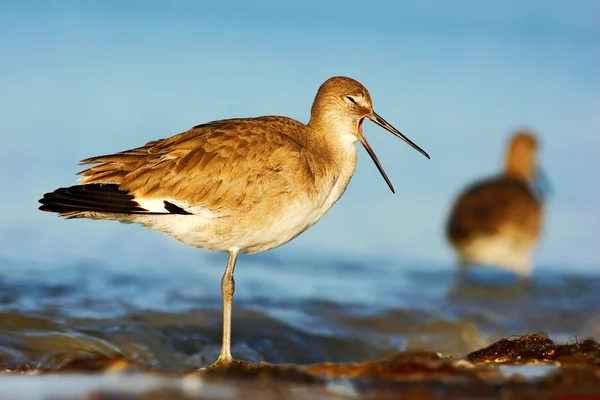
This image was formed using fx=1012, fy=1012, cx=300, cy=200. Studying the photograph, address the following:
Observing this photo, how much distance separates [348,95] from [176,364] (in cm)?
255

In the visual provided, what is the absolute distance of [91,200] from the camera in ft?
22.1

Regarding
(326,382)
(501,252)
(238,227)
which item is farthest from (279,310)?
(326,382)

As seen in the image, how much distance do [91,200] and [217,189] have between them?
848mm

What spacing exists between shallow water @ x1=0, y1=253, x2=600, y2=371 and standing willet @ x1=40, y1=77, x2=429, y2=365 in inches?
54.7

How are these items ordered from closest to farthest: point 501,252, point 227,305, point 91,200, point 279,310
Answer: point 91,200 → point 227,305 → point 279,310 → point 501,252

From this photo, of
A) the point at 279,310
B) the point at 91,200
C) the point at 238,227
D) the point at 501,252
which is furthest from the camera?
the point at 501,252

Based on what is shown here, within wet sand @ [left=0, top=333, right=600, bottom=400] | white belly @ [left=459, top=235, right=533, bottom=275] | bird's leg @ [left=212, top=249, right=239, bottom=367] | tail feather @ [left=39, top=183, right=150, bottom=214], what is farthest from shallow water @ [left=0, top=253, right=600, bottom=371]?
wet sand @ [left=0, top=333, right=600, bottom=400]

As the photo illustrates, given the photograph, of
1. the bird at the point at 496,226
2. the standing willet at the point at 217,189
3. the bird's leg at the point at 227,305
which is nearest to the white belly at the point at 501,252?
the bird at the point at 496,226

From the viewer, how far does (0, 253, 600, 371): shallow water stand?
8.39 metres

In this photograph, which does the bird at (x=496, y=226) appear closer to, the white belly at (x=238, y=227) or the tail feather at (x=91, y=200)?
the white belly at (x=238, y=227)

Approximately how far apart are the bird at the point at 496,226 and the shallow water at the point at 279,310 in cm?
35

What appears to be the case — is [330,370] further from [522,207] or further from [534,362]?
[522,207]

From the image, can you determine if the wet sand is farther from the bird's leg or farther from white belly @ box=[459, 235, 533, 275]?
white belly @ box=[459, 235, 533, 275]

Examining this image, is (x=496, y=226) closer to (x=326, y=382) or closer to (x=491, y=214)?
(x=491, y=214)
